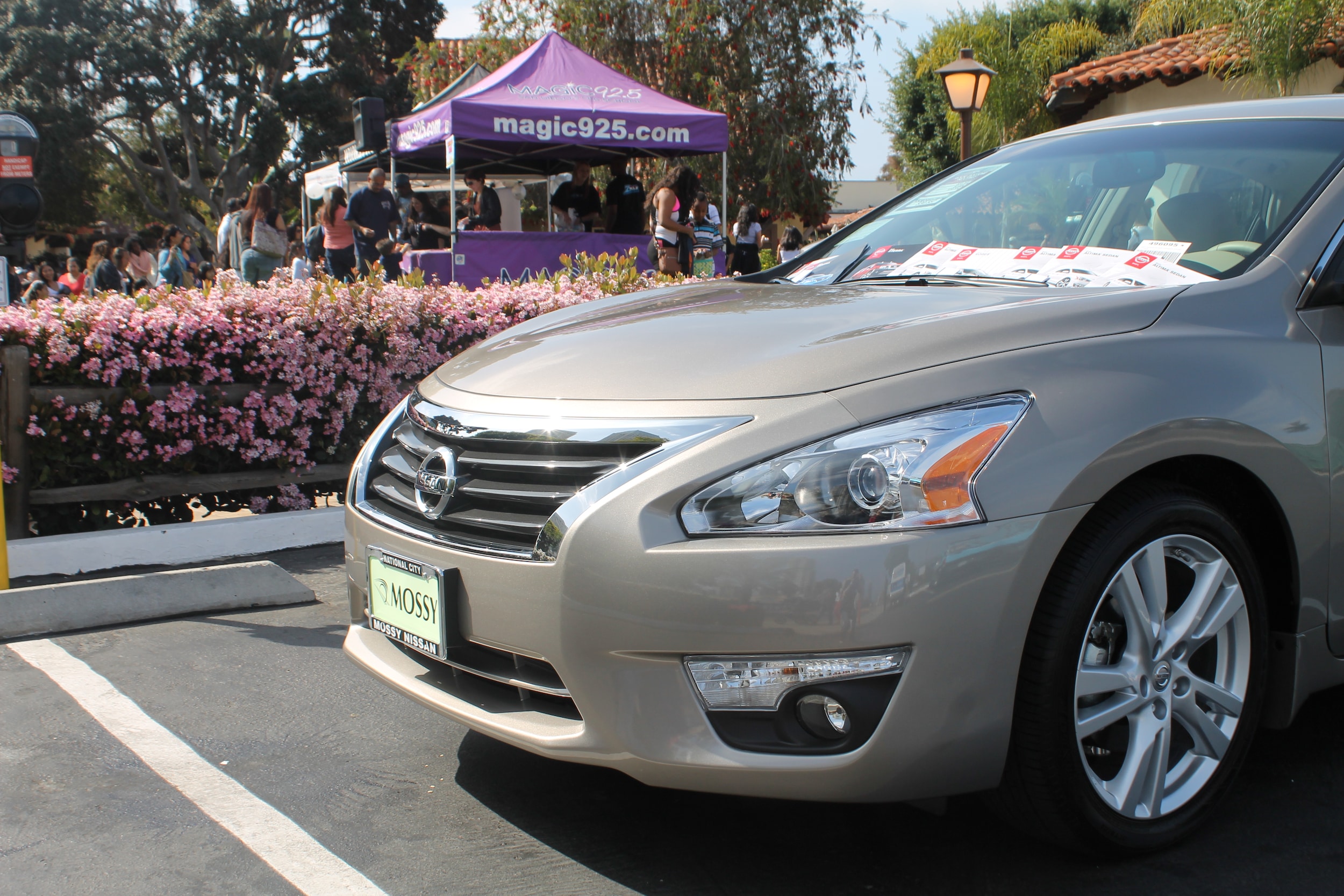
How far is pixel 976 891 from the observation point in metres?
2.32

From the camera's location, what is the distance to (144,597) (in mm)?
4328

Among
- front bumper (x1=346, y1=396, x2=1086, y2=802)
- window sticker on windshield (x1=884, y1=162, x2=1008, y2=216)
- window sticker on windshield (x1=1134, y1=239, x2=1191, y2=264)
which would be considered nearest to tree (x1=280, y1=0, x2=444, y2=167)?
window sticker on windshield (x1=884, y1=162, x2=1008, y2=216)

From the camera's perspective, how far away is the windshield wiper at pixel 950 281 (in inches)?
117

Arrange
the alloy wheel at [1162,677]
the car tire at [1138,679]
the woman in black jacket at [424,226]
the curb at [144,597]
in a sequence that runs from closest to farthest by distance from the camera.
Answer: the car tire at [1138,679] < the alloy wheel at [1162,677] < the curb at [144,597] < the woman in black jacket at [424,226]

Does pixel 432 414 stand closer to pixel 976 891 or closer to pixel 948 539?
pixel 948 539

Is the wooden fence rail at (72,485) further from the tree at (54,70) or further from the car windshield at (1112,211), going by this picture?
the tree at (54,70)

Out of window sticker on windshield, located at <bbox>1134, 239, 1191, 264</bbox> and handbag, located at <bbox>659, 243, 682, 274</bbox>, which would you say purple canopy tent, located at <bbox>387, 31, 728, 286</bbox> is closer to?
handbag, located at <bbox>659, 243, 682, 274</bbox>

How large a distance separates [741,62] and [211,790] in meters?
21.0

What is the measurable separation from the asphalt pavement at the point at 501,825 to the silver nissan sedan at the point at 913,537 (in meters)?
0.18

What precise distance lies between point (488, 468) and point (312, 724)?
4.16 feet

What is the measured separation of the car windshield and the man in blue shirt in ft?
30.2

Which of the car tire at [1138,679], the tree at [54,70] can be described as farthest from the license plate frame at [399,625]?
the tree at [54,70]

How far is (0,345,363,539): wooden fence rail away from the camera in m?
4.68

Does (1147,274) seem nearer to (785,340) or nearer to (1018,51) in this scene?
(785,340)
